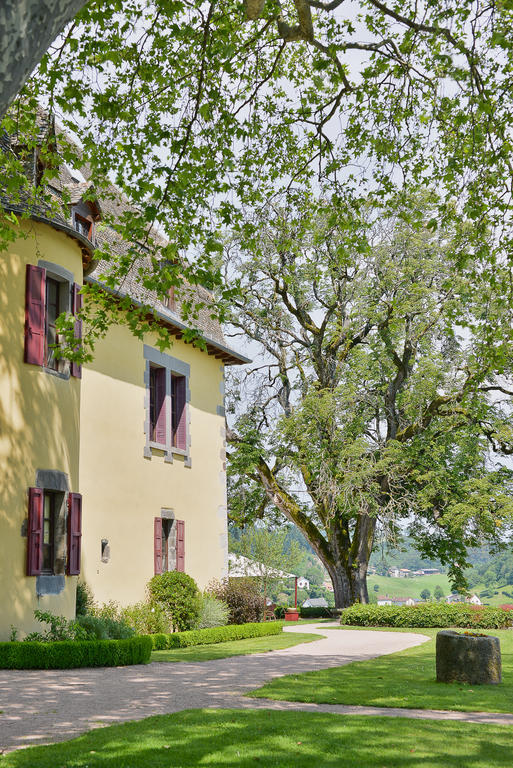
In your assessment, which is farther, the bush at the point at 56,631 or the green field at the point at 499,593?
the green field at the point at 499,593

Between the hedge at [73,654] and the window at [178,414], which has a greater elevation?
the window at [178,414]

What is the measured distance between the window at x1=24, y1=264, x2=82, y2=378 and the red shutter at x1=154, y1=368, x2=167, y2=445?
4.99m

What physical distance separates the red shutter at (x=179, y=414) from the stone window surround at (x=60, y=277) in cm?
645

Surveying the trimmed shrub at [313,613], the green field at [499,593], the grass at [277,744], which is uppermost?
the grass at [277,744]

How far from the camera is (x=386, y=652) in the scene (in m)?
15.1

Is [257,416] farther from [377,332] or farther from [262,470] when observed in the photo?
[377,332]

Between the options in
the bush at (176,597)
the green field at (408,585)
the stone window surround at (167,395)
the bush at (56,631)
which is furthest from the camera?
the green field at (408,585)

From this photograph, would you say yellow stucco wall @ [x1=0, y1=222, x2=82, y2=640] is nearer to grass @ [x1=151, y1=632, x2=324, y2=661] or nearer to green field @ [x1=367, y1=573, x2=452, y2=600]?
grass @ [x1=151, y1=632, x2=324, y2=661]

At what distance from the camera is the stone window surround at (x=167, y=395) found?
18.0m

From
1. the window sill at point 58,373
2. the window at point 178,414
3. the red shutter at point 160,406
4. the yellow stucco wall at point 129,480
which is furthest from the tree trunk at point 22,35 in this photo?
the window at point 178,414

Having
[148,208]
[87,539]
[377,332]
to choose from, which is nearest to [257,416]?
[377,332]

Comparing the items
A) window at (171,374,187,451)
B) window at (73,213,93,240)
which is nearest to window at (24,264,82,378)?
window at (73,213,93,240)

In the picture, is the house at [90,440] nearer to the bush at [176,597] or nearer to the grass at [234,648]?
the bush at [176,597]

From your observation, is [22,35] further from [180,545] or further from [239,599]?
[239,599]
